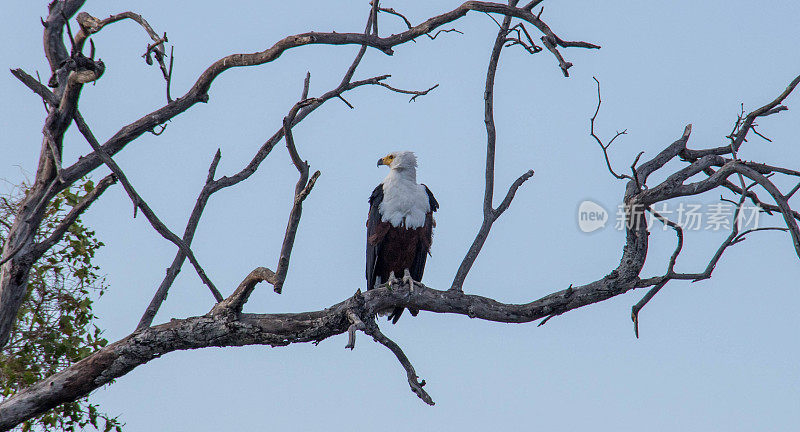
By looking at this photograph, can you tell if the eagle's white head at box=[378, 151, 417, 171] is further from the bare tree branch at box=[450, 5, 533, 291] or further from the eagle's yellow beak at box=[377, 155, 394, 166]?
the bare tree branch at box=[450, 5, 533, 291]

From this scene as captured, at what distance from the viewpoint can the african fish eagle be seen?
6730mm

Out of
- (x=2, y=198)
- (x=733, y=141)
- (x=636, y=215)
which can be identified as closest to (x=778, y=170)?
(x=733, y=141)

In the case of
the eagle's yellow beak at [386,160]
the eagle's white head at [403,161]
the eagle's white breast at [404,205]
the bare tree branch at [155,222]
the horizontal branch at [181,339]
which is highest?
the eagle's yellow beak at [386,160]

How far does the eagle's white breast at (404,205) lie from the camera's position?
6.72 metres

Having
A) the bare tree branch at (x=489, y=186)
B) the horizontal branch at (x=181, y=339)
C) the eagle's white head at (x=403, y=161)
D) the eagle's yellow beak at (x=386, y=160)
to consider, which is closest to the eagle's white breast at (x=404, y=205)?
the eagle's white head at (x=403, y=161)

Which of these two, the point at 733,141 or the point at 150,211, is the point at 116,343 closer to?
the point at 150,211

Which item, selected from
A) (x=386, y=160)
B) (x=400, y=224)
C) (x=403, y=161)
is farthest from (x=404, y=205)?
(x=386, y=160)

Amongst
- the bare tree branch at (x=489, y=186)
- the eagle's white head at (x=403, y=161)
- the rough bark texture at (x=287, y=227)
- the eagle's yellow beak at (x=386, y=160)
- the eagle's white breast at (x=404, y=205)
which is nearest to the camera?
the rough bark texture at (x=287, y=227)

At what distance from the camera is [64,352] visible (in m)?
5.42

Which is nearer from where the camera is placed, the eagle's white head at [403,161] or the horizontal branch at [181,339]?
the horizontal branch at [181,339]

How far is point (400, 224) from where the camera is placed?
6.71 metres

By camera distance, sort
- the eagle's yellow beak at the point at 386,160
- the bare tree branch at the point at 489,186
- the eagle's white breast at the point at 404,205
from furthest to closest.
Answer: the eagle's yellow beak at the point at 386,160
the eagle's white breast at the point at 404,205
the bare tree branch at the point at 489,186

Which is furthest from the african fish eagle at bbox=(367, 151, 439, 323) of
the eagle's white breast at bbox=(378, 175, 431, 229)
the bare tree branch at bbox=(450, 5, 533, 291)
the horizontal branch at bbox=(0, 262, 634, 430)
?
the horizontal branch at bbox=(0, 262, 634, 430)

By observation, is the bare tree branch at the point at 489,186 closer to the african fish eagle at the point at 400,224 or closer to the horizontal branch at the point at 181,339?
the horizontal branch at the point at 181,339
